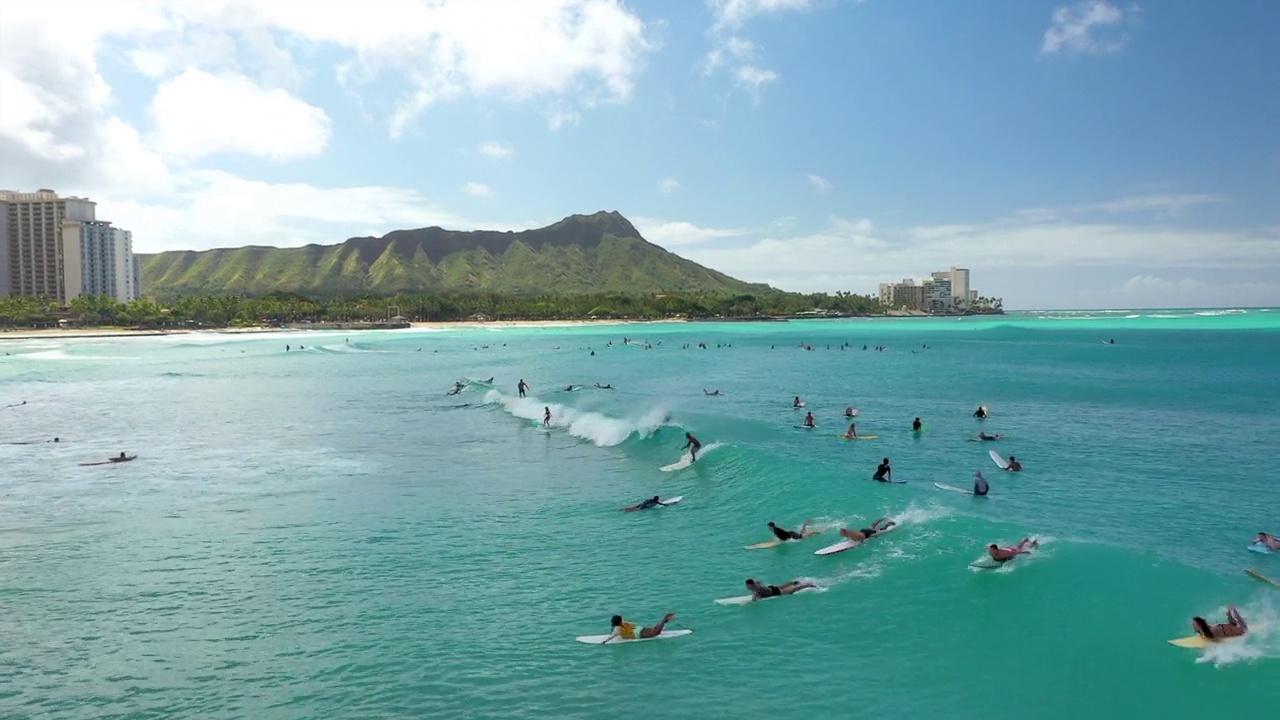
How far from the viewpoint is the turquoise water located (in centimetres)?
1215

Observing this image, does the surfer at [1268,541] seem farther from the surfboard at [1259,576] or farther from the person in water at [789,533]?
the person in water at [789,533]

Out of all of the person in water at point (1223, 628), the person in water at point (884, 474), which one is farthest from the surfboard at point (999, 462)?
the person in water at point (1223, 628)

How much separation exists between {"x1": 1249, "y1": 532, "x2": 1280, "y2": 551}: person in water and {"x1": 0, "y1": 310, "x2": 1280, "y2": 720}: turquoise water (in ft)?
2.64

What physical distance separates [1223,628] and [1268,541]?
639 cm

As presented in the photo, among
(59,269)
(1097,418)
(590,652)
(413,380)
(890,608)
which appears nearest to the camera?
(590,652)

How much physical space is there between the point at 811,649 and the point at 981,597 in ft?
13.9

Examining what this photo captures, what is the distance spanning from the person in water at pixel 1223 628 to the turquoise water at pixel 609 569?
25cm

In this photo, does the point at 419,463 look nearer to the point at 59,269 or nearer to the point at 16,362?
the point at 16,362

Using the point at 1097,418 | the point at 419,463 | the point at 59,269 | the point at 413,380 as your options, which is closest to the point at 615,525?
the point at 419,463

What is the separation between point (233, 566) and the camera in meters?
17.6

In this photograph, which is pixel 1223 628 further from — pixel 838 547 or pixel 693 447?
pixel 693 447

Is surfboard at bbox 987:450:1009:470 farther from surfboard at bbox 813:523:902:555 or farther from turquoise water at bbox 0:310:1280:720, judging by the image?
surfboard at bbox 813:523:902:555

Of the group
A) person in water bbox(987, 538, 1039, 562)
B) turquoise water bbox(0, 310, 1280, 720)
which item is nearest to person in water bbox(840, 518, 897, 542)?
turquoise water bbox(0, 310, 1280, 720)

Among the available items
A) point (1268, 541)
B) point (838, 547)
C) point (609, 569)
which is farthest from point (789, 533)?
point (1268, 541)
